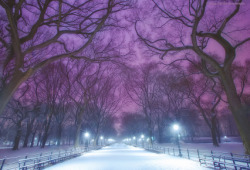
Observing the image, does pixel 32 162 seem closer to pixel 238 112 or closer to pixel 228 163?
pixel 228 163

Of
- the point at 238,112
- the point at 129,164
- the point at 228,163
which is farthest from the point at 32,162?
the point at 238,112

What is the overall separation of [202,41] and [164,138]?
4975 centimetres

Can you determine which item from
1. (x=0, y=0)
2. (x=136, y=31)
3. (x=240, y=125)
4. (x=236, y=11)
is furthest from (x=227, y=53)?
(x=0, y=0)

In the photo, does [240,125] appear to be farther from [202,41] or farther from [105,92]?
[105,92]

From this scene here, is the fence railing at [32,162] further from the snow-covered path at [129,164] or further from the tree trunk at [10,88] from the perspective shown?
the tree trunk at [10,88]

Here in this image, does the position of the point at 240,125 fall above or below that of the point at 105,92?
below

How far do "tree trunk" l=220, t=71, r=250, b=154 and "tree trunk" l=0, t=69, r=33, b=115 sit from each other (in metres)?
10.2

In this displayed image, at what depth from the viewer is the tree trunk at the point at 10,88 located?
22.0ft

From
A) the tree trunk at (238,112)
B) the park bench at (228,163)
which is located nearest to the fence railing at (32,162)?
the park bench at (228,163)

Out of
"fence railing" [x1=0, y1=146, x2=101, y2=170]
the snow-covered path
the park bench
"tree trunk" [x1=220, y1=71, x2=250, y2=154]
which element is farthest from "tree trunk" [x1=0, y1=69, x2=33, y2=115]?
the park bench

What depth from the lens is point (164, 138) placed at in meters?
55.1

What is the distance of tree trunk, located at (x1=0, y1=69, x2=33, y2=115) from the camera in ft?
22.0

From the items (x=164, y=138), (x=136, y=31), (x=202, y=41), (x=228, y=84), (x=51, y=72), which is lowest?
(x=164, y=138)

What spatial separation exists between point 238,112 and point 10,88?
1092 cm
